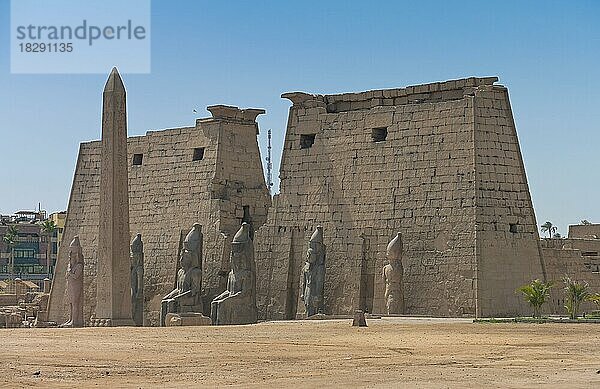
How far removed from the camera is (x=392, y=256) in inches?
1088

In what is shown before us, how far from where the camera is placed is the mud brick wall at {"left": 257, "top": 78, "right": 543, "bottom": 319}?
89.1 ft

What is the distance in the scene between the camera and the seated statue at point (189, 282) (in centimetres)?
3044

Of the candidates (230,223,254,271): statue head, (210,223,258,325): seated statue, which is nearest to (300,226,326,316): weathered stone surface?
(210,223,258,325): seated statue

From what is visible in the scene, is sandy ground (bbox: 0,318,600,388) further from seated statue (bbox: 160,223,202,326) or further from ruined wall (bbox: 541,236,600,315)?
Result: seated statue (bbox: 160,223,202,326)

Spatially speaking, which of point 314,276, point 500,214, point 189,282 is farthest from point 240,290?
point 500,214

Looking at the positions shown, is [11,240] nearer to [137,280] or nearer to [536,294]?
[137,280]

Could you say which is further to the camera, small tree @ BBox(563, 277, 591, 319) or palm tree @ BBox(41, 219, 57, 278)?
palm tree @ BBox(41, 219, 57, 278)

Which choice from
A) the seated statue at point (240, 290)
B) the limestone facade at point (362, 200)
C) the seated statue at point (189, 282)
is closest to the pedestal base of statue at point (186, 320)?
the seated statue at point (240, 290)

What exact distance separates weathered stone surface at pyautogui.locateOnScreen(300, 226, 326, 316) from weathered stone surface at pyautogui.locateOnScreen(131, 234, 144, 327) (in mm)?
5756

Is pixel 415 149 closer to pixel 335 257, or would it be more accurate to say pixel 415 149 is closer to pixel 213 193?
pixel 335 257

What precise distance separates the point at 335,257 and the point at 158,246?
6500 mm

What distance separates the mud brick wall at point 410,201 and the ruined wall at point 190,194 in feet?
6.20

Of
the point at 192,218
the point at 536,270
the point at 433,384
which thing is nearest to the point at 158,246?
the point at 192,218

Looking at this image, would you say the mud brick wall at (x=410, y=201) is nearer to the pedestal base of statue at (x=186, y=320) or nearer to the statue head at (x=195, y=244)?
the statue head at (x=195, y=244)
